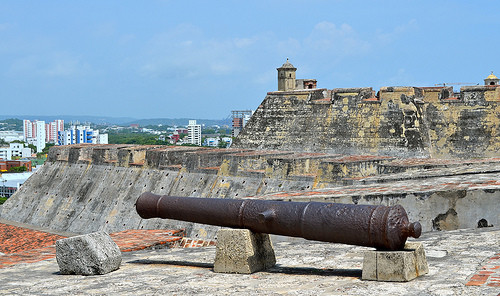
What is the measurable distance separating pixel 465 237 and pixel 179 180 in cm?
1345

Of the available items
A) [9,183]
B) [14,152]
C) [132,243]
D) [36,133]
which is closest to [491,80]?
[132,243]

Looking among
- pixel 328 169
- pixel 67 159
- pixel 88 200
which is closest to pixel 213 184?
pixel 328 169

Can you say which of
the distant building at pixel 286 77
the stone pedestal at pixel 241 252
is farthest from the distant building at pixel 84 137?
the stone pedestal at pixel 241 252

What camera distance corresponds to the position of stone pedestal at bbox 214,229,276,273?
5.50 m

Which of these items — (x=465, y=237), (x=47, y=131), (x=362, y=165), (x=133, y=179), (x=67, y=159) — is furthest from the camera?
(x=47, y=131)

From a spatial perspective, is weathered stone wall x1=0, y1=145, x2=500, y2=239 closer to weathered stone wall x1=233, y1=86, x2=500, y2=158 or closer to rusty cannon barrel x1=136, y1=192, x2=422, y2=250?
rusty cannon barrel x1=136, y1=192, x2=422, y2=250

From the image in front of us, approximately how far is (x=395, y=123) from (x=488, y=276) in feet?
59.6

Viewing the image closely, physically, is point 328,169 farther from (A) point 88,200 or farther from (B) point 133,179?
(A) point 88,200

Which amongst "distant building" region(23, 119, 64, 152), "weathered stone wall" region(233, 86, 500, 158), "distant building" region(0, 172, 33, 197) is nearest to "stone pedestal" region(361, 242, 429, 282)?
"weathered stone wall" region(233, 86, 500, 158)

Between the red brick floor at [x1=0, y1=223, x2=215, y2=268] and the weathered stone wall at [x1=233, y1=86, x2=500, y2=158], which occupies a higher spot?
the weathered stone wall at [x1=233, y1=86, x2=500, y2=158]

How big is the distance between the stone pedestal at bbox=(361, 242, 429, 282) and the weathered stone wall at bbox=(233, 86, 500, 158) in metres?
17.2

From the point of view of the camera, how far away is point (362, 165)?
14.6 m

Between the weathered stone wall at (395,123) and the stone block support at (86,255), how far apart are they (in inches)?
668

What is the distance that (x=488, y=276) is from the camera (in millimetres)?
4512
